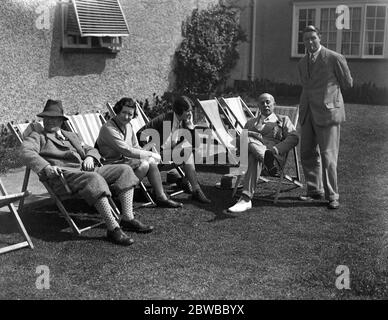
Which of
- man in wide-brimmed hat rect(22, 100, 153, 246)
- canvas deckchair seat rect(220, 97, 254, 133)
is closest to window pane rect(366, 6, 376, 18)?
canvas deckchair seat rect(220, 97, 254, 133)

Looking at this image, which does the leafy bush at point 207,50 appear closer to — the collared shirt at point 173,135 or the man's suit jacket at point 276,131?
the man's suit jacket at point 276,131

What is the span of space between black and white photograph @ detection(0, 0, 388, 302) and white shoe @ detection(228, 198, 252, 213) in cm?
1

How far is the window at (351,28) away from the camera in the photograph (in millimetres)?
16938

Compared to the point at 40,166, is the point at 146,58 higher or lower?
higher

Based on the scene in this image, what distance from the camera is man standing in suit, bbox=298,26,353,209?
627 centimetres

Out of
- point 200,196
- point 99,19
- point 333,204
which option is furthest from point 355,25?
point 200,196

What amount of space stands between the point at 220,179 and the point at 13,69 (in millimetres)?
3548

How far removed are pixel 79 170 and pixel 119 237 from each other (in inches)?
30.9

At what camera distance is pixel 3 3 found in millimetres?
8375

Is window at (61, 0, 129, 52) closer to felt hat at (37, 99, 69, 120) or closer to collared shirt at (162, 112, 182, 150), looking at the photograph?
collared shirt at (162, 112, 182, 150)

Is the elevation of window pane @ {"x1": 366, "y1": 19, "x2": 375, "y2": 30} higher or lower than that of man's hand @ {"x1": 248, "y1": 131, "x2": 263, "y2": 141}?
higher

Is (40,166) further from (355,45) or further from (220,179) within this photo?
(355,45)
